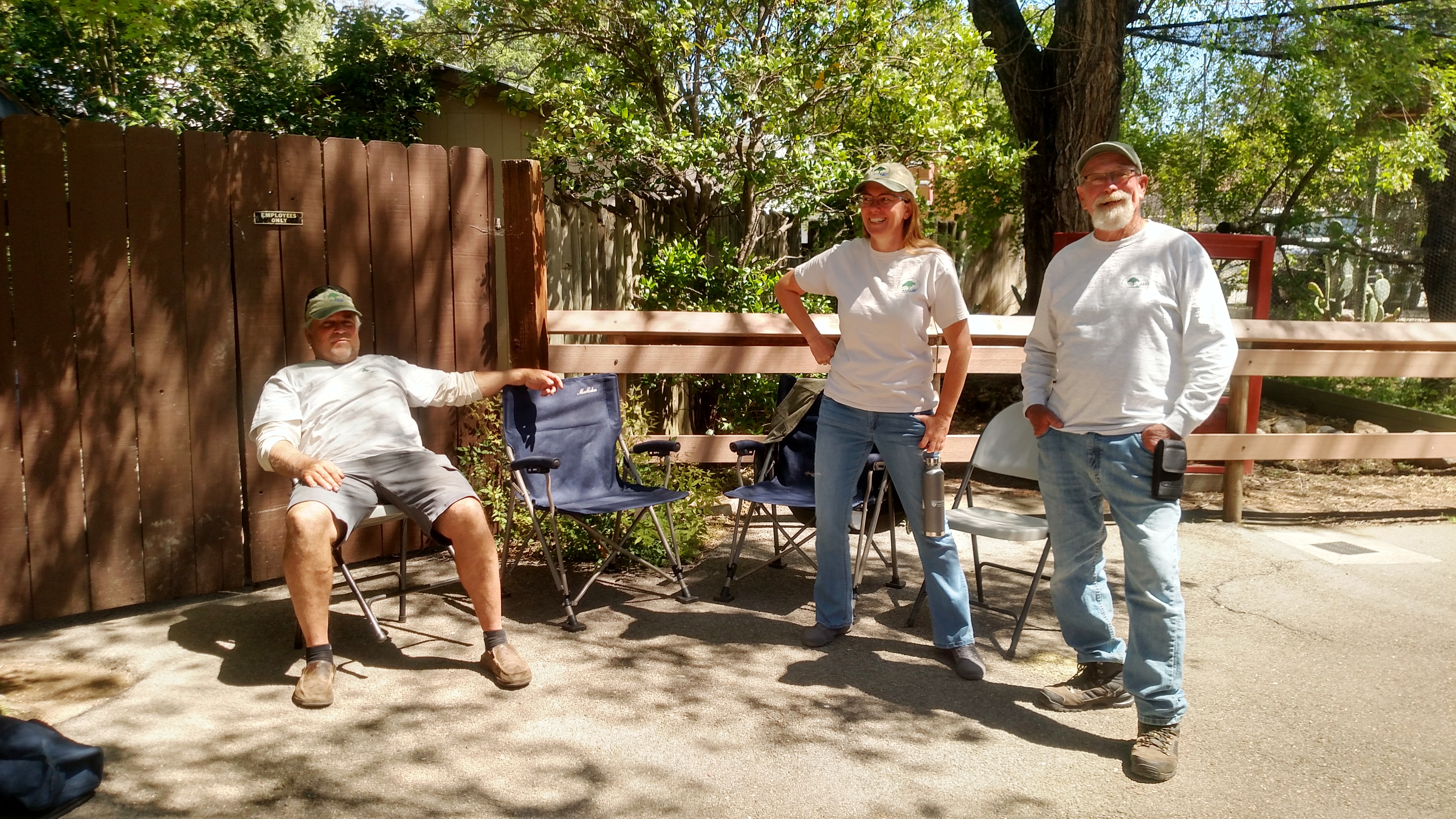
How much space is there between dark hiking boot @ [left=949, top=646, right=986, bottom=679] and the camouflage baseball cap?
2692 millimetres

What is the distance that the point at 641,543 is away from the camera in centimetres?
537

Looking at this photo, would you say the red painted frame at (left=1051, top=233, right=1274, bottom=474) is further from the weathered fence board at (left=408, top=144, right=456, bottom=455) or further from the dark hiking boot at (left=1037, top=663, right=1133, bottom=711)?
the weathered fence board at (left=408, top=144, right=456, bottom=455)

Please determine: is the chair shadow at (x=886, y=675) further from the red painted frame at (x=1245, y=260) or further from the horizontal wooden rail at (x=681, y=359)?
the red painted frame at (x=1245, y=260)

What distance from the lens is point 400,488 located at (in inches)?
162

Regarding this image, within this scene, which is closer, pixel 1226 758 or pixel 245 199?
pixel 1226 758

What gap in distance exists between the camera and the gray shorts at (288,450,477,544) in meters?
4.02

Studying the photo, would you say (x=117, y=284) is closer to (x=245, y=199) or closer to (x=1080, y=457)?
(x=245, y=199)

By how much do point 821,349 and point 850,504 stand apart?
711 millimetres

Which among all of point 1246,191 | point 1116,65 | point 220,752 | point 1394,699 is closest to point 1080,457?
point 1394,699

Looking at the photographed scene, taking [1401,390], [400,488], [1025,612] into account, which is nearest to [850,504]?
[1025,612]

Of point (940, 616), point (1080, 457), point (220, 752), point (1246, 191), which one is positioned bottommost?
point (220, 752)

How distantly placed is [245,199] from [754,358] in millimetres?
2624

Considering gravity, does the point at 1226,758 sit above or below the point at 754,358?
below

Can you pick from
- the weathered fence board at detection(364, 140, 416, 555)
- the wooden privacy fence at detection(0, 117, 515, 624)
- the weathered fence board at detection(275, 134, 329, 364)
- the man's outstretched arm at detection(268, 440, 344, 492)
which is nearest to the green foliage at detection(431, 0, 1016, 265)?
the weathered fence board at detection(364, 140, 416, 555)
